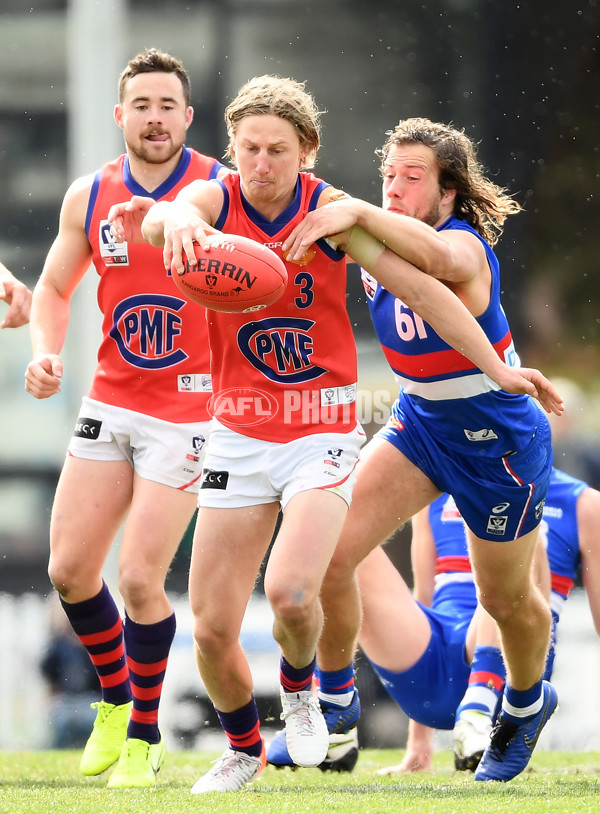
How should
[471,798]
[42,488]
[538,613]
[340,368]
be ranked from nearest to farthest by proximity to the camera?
[471,798] → [340,368] → [538,613] → [42,488]

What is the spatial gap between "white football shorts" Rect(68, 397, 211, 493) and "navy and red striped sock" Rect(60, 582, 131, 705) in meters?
0.46

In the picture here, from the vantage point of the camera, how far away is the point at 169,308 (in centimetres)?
417

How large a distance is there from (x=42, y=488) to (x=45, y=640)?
1.58m

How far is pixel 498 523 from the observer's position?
12.6 feet

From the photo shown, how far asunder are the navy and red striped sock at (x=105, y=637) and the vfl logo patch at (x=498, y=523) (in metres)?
1.35

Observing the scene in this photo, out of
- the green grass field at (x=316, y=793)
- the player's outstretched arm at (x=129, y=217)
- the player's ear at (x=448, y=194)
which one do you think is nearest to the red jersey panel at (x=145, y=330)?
the player's outstretched arm at (x=129, y=217)

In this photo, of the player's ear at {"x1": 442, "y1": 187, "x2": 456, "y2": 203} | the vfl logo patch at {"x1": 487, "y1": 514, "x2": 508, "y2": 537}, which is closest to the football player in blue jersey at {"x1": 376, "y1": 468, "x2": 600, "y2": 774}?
the vfl logo patch at {"x1": 487, "y1": 514, "x2": 508, "y2": 537}

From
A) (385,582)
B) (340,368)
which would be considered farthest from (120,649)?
(340,368)

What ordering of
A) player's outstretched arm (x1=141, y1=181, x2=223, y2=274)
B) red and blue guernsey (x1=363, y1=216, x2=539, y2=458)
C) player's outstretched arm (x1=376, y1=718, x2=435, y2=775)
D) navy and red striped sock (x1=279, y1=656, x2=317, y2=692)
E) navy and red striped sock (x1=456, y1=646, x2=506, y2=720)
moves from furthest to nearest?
player's outstretched arm (x1=376, y1=718, x2=435, y2=775), navy and red striped sock (x1=456, y1=646, x2=506, y2=720), red and blue guernsey (x1=363, y1=216, x2=539, y2=458), navy and red striped sock (x1=279, y1=656, x2=317, y2=692), player's outstretched arm (x1=141, y1=181, x2=223, y2=274)

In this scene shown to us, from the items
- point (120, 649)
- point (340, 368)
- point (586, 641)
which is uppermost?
point (340, 368)

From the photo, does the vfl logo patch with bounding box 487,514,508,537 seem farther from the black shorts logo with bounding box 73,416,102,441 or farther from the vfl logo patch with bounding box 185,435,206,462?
the black shorts logo with bounding box 73,416,102,441

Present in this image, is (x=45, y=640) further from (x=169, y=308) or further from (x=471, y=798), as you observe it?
(x=471, y=798)

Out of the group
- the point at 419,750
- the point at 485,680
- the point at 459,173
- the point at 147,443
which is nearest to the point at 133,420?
the point at 147,443

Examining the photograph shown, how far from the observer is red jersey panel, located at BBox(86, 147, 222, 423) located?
4.17m
